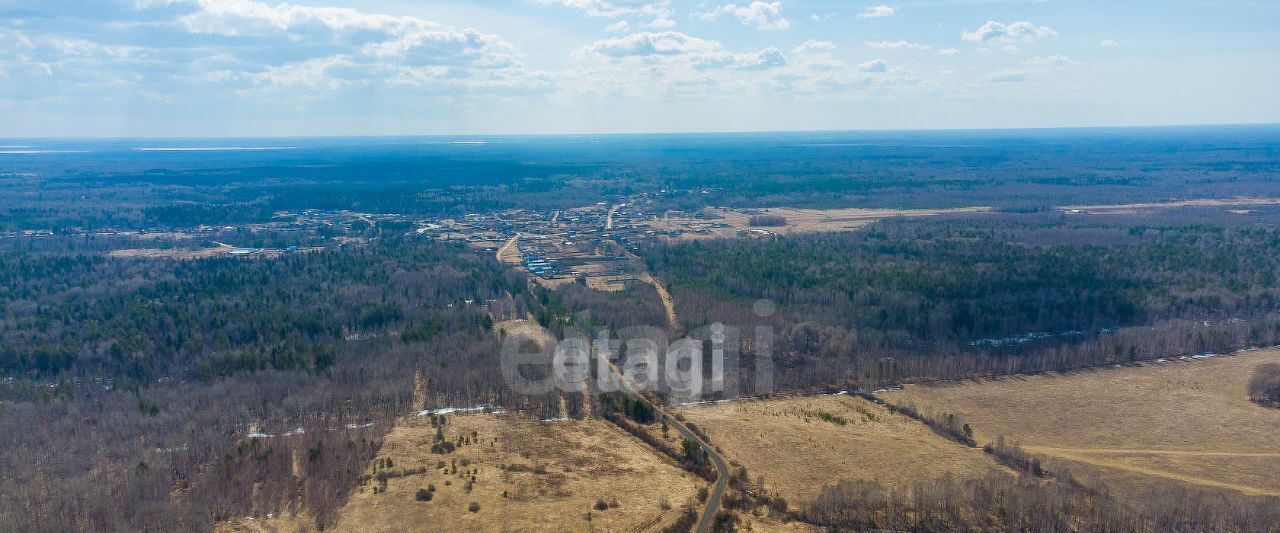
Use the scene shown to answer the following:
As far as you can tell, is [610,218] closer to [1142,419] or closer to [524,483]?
[1142,419]

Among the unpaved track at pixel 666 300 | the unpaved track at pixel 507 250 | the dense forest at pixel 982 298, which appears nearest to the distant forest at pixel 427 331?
the dense forest at pixel 982 298

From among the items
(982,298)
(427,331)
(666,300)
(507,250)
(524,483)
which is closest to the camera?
(524,483)

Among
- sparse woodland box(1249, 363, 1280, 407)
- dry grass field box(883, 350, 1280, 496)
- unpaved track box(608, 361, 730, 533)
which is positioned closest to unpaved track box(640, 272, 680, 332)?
unpaved track box(608, 361, 730, 533)

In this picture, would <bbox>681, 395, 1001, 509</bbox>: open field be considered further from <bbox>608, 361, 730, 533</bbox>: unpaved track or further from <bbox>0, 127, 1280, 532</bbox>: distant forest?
<bbox>0, 127, 1280, 532</bbox>: distant forest

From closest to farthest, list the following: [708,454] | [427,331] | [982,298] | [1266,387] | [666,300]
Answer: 1. [708,454]
2. [1266,387]
3. [427,331]
4. [982,298]
5. [666,300]

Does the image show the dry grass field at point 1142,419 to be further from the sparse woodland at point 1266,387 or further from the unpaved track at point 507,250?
the unpaved track at point 507,250

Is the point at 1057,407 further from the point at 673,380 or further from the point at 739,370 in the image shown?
the point at 673,380

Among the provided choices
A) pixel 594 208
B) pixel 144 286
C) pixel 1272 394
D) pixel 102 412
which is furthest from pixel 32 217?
Result: pixel 1272 394

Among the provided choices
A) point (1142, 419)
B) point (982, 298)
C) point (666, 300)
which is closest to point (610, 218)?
point (666, 300)

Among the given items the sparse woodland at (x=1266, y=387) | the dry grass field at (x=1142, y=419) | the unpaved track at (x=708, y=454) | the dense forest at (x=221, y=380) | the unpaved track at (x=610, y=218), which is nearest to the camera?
the unpaved track at (x=708, y=454)
